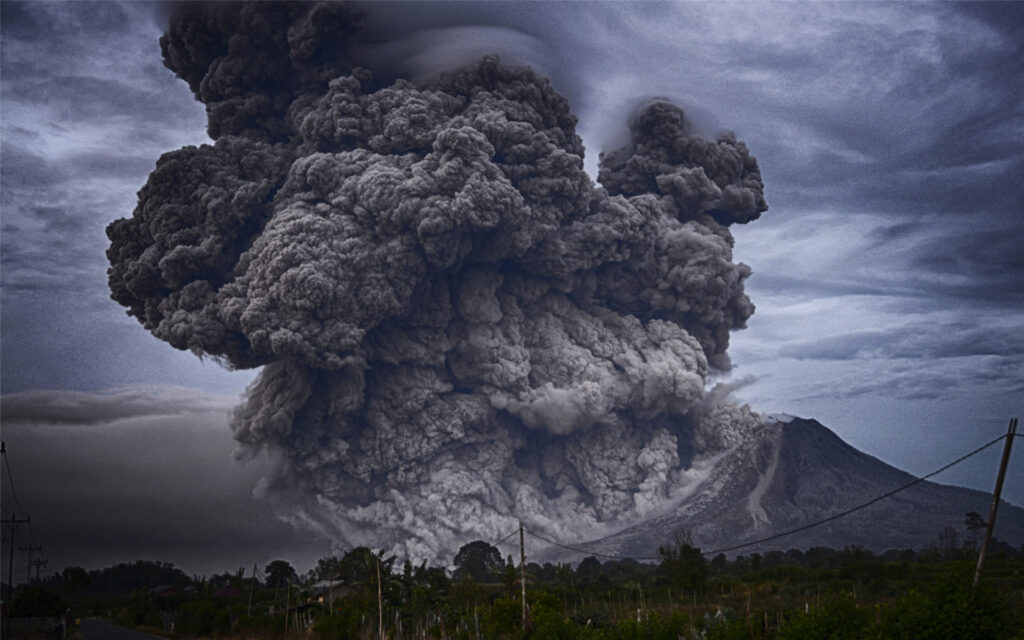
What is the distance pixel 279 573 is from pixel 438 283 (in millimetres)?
30436

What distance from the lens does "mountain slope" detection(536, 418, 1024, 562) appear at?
101m

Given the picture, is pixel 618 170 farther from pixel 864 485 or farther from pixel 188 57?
pixel 864 485

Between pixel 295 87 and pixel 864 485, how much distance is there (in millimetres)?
96747

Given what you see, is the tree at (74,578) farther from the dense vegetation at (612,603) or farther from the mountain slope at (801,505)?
the mountain slope at (801,505)

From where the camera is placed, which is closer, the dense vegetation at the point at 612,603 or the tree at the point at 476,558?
the dense vegetation at the point at 612,603

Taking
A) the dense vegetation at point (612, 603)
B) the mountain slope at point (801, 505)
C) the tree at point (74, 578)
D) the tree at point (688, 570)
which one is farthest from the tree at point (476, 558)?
the tree at point (74, 578)

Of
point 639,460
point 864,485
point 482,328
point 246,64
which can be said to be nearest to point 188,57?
point 246,64

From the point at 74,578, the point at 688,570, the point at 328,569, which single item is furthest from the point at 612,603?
the point at 74,578

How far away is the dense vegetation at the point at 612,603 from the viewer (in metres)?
21.5

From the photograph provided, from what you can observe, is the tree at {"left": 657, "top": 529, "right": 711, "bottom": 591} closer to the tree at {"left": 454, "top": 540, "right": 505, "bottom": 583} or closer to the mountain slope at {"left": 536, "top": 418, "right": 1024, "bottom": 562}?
the tree at {"left": 454, "top": 540, "right": 505, "bottom": 583}

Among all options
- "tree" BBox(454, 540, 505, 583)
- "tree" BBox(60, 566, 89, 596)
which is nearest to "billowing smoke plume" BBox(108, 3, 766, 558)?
"tree" BBox(454, 540, 505, 583)

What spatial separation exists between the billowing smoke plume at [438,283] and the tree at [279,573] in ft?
24.0

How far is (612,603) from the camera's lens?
2120 inches

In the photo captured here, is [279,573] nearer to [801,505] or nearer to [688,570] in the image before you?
[688,570]
